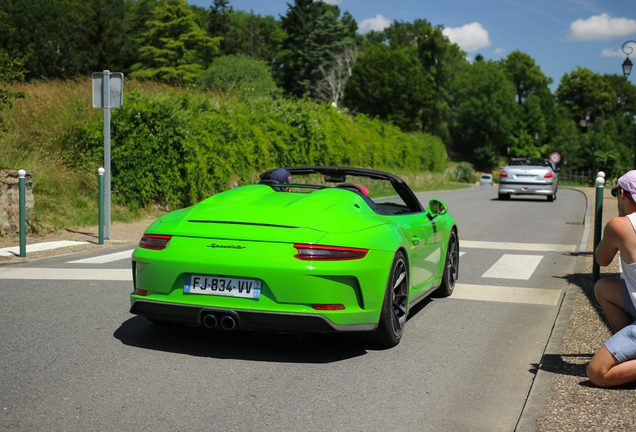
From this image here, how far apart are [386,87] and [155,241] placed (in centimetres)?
7359

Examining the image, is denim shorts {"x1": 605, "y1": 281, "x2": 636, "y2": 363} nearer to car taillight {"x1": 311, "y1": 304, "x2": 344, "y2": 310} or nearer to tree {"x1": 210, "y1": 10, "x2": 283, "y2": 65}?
car taillight {"x1": 311, "y1": 304, "x2": 344, "y2": 310}

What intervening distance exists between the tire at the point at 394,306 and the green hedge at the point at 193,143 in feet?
37.6

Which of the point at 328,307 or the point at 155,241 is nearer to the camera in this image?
the point at 328,307

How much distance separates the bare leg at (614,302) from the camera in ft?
14.5

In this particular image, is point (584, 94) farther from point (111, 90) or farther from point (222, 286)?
point (222, 286)

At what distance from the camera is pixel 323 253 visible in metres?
4.52

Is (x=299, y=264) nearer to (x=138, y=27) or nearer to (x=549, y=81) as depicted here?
(x=138, y=27)

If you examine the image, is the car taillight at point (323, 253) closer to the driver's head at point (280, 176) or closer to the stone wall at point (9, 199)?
the driver's head at point (280, 176)

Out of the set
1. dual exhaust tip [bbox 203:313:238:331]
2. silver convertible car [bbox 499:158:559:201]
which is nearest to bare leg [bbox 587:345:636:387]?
dual exhaust tip [bbox 203:313:238:331]

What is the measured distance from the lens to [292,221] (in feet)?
15.5

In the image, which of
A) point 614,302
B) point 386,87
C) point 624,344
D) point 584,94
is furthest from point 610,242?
point 584,94

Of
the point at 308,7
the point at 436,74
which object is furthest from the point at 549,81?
the point at 308,7

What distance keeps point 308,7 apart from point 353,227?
77031 millimetres

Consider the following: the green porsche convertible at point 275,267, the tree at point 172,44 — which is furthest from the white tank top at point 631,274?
the tree at point 172,44
